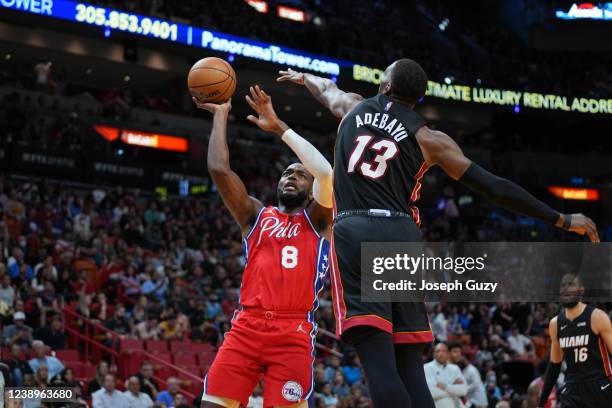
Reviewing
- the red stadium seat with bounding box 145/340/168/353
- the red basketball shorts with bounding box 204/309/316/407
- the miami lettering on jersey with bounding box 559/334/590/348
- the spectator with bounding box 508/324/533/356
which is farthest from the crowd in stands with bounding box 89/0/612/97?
the red basketball shorts with bounding box 204/309/316/407

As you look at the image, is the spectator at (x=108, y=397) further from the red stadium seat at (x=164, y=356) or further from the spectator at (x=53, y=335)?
the red stadium seat at (x=164, y=356)

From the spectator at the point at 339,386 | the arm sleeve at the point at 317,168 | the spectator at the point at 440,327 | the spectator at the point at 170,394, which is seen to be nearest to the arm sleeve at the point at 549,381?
the arm sleeve at the point at 317,168

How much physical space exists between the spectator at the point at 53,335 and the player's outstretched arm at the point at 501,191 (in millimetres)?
10347

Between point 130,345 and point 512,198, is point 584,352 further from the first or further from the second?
point 130,345

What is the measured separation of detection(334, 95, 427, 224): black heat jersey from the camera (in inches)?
184

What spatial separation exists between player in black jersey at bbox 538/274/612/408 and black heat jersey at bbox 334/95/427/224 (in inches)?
139

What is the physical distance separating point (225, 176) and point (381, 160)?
57.2 inches

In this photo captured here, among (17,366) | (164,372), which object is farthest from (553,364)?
(164,372)

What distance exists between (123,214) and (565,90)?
69.6 ft

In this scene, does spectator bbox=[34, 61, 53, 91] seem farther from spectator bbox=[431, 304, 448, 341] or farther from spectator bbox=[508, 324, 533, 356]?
spectator bbox=[508, 324, 533, 356]

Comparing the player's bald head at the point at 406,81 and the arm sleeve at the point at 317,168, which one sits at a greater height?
the player's bald head at the point at 406,81

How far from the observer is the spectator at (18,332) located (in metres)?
12.6

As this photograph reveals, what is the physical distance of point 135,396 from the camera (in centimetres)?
1179

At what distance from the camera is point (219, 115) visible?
5.88 meters
